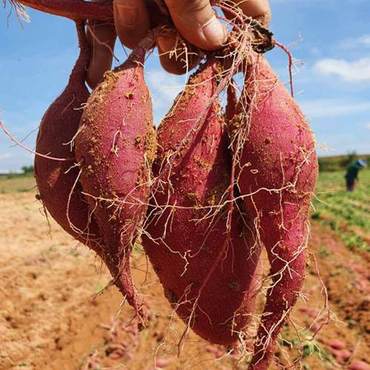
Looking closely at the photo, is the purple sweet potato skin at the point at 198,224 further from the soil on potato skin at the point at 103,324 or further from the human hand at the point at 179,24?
the soil on potato skin at the point at 103,324

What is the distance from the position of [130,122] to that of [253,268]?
0.53m

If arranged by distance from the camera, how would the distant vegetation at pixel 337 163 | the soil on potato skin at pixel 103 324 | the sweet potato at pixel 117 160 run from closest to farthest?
the sweet potato at pixel 117 160 → the soil on potato skin at pixel 103 324 → the distant vegetation at pixel 337 163

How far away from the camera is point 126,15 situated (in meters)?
1.57

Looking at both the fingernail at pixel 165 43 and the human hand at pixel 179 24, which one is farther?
the fingernail at pixel 165 43

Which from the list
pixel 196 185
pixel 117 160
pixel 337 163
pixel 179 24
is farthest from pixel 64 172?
pixel 337 163

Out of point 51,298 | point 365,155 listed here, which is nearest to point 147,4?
point 51,298

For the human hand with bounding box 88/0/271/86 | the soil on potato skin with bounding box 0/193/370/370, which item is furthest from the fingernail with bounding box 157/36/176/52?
the soil on potato skin with bounding box 0/193/370/370

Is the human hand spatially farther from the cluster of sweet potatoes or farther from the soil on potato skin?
the soil on potato skin

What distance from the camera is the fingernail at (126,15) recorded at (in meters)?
1.56

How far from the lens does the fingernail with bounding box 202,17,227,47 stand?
Answer: 1562mm

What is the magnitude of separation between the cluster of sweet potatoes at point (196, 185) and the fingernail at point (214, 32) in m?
0.07

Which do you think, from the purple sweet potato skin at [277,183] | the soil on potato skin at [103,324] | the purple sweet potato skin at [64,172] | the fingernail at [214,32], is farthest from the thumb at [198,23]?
the soil on potato skin at [103,324]

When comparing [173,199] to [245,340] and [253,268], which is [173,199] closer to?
[253,268]

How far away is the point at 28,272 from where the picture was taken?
19.6 feet
